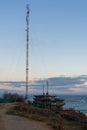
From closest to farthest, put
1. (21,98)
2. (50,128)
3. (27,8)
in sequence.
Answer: (50,128)
(27,8)
(21,98)

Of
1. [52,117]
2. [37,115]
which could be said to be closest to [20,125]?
[37,115]

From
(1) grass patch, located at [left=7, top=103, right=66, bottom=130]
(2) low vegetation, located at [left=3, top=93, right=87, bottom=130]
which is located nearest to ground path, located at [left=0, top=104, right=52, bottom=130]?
(2) low vegetation, located at [left=3, top=93, right=87, bottom=130]

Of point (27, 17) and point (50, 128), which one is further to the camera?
point (27, 17)

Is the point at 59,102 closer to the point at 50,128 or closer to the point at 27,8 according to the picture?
the point at 27,8

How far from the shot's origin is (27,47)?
2237 inches

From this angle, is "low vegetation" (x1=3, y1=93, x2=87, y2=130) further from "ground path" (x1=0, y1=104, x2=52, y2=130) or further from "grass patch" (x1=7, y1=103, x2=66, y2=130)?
"ground path" (x1=0, y1=104, x2=52, y2=130)

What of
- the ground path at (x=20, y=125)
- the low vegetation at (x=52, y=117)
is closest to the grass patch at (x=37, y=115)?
the low vegetation at (x=52, y=117)

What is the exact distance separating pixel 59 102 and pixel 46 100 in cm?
182

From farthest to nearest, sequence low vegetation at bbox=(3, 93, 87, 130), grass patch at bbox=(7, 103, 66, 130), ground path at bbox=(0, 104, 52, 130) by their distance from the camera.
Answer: grass patch at bbox=(7, 103, 66, 130) → low vegetation at bbox=(3, 93, 87, 130) → ground path at bbox=(0, 104, 52, 130)

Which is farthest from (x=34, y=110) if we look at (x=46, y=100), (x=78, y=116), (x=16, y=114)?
(x=46, y=100)

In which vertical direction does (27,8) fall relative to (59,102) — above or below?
above

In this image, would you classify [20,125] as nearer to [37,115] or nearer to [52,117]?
[37,115]

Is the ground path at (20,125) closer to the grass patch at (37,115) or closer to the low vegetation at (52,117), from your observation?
the low vegetation at (52,117)

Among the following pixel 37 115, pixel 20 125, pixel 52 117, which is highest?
pixel 37 115
